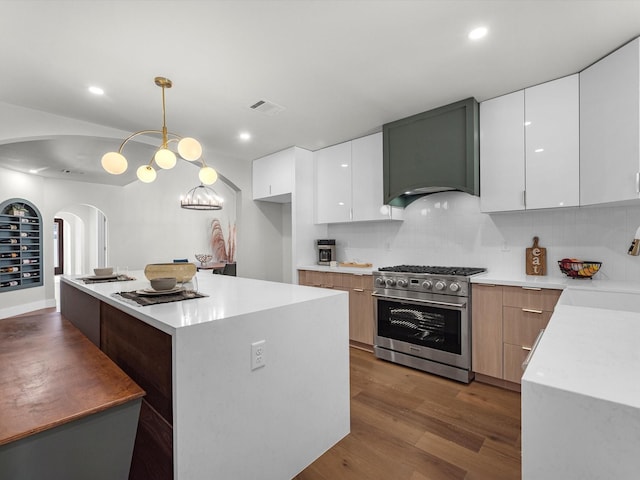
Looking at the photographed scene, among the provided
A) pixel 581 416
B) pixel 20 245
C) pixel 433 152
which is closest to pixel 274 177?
pixel 433 152

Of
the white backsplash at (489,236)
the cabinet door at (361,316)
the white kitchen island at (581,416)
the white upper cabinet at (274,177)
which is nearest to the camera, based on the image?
the white kitchen island at (581,416)

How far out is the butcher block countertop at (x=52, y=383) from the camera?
1.01 meters

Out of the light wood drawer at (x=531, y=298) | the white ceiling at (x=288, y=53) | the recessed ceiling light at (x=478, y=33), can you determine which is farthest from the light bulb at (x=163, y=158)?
the light wood drawer at (x=531, y=298)

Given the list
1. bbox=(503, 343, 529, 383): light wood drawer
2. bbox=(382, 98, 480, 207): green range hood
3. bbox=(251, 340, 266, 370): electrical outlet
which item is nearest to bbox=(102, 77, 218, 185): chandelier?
bbox=(251, 340, 266, 370): electrical outlet

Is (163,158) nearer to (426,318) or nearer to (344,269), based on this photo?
(344,269)

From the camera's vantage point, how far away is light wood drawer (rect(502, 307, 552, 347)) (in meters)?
2.40

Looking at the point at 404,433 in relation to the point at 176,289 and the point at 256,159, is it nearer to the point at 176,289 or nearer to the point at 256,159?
the point at 176,289

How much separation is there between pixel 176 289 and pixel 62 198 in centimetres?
681

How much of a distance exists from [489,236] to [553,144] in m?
0.96

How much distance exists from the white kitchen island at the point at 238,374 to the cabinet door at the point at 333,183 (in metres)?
2.19

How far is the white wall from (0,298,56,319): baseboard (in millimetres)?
19

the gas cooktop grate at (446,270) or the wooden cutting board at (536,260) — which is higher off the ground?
the wooden cutting board at (536,260)

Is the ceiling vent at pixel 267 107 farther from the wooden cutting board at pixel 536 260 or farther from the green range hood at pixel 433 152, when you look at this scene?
the wooden cutting board at pixel 536 260

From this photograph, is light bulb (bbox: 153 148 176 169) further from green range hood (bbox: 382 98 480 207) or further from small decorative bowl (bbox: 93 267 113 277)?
green range hood (bbox: 382 98 480 207)
